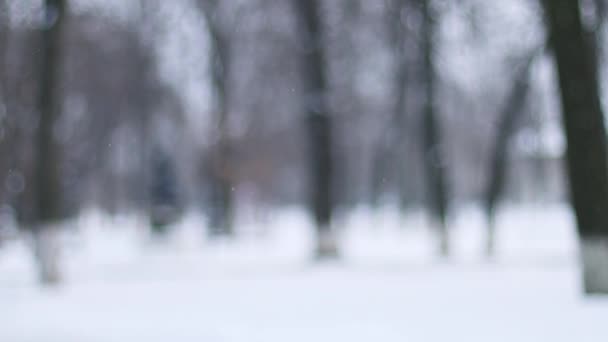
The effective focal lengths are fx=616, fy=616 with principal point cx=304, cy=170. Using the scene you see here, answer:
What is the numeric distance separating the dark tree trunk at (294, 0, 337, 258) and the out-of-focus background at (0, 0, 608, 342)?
0.13 feet

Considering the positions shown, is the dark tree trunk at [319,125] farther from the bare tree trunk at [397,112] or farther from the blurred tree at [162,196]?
the blurred tree at [162,196]

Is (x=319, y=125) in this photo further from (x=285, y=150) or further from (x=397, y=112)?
(x=285, y=150)

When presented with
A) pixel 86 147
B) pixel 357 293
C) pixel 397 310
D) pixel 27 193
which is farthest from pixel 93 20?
pixel 397 310

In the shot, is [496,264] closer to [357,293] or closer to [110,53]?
[357,293]

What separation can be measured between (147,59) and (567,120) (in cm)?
1442

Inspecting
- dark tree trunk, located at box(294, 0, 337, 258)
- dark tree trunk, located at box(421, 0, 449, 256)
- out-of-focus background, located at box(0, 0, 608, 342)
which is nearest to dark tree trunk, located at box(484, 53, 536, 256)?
out-of-focus background, located at box(0, 0, 608, 342)

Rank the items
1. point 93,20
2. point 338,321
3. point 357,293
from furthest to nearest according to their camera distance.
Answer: point 93,20, point 357,293, point 338,321

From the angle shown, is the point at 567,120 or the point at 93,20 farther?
the point at 93,20

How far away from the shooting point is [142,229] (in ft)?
92.9

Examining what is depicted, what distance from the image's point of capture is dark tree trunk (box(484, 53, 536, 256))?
513 inches

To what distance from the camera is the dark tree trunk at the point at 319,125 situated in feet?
42.6

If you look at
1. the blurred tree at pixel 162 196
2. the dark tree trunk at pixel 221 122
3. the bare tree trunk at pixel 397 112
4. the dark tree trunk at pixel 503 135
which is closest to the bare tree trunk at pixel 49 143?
the bare tree trunk at pixel 397 112

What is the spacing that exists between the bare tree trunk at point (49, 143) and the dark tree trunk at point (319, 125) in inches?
197

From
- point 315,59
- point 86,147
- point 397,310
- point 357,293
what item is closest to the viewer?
point 397,310
